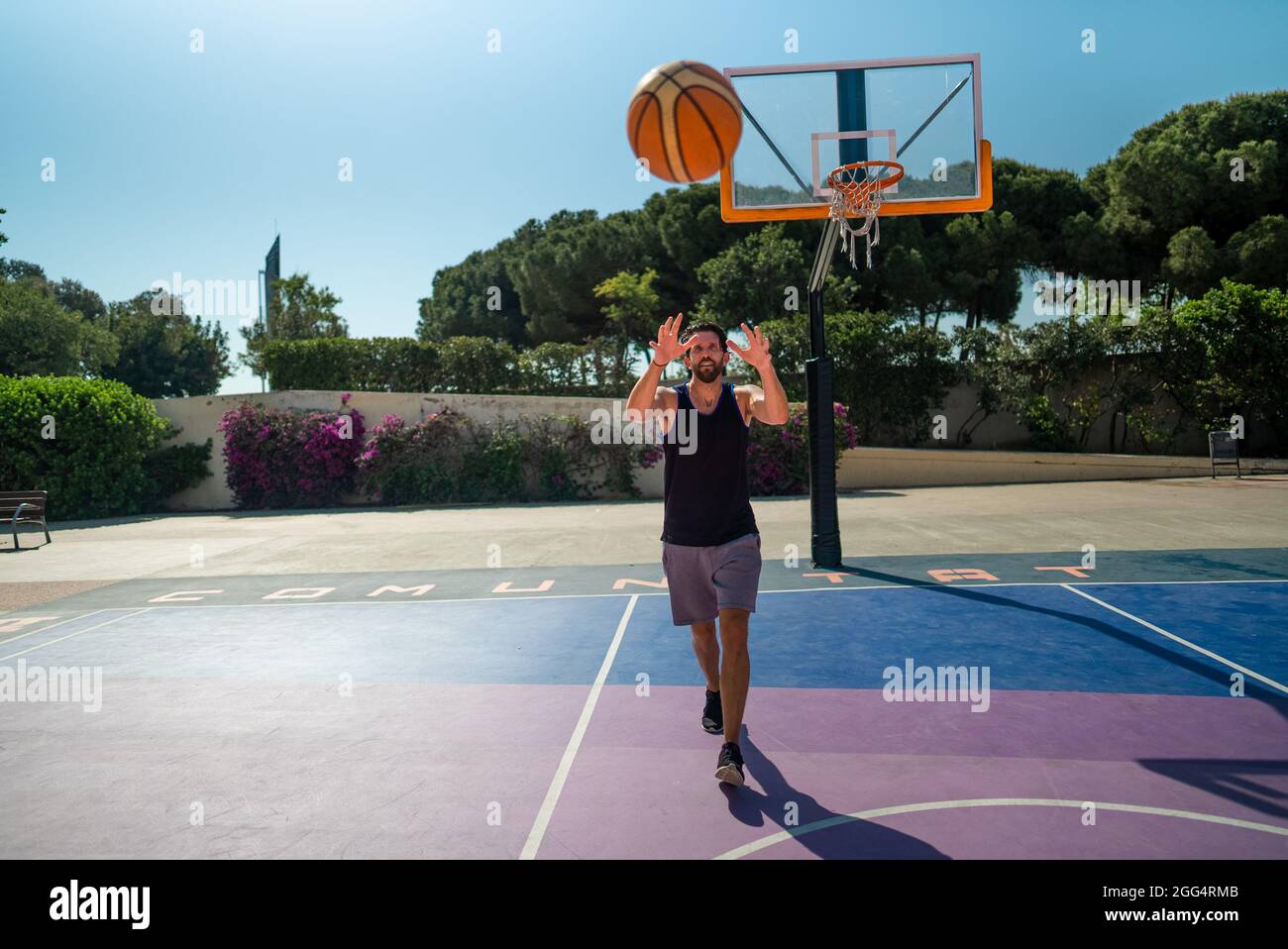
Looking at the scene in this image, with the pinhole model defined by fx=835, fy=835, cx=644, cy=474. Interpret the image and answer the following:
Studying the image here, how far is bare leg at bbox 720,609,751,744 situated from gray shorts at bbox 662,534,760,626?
7 cm

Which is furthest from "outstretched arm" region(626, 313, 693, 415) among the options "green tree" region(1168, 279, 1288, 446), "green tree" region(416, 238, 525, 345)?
"green tree" region(416, 238, 525, 345)

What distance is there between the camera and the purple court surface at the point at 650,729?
328 cm

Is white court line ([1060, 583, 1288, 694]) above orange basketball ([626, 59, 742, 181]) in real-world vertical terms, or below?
below

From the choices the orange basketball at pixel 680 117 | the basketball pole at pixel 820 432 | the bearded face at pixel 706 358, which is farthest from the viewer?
the basketball pole at pixel 820 432

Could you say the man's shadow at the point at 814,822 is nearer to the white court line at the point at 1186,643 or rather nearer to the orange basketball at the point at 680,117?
the white court line at the point at 1186,643

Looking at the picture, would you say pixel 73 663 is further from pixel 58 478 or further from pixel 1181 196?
pixel 1181 196

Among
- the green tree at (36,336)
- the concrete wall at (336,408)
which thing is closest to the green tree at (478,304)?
the green tree at (36,336)

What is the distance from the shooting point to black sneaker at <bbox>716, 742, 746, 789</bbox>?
3.67 metres

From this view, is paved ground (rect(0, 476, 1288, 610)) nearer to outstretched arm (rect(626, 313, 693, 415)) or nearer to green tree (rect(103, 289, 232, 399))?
outstretched arm (rect(626, 313, 693, 415))

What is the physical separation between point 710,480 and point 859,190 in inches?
232

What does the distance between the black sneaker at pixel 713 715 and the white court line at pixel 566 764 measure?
25.7 inches

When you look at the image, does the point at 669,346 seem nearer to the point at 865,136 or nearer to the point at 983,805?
the point at 983,805
